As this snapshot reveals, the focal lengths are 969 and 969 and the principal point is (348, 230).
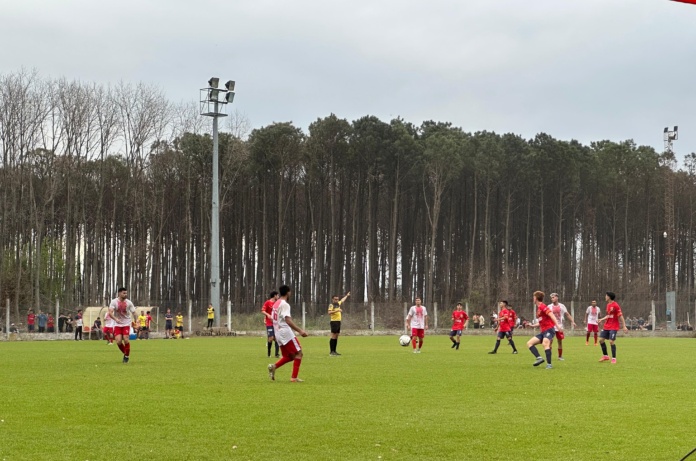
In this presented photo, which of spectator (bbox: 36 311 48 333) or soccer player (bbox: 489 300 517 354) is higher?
soccer player (bbox: 489 300 517 354)

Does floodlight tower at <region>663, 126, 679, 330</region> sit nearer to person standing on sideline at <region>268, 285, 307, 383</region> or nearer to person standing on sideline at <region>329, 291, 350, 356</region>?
person standing on sideline at <region>329, 291, 350, 356</region>

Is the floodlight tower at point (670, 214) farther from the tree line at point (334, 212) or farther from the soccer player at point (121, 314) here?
the soccer player at point (121, 314)

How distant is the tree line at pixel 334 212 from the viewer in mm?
74875

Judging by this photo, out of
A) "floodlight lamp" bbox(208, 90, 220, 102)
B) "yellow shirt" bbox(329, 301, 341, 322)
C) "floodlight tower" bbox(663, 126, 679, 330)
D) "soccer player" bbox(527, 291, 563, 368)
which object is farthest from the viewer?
"floodlight tower" bbox(663, 126, 679, 330)

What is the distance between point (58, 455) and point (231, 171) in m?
72.4

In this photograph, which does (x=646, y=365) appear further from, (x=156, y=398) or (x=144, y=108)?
(x=144, y=108)

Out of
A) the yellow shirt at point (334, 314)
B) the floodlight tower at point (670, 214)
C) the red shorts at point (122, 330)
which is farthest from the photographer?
the floodlight tower at point (670, 214)

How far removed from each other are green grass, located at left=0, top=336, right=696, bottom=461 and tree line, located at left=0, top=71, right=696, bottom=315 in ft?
170

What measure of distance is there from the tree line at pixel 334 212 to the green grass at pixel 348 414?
2039 inches

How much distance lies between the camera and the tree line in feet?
246

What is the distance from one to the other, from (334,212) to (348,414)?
7459cm

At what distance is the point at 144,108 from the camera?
7375 cm

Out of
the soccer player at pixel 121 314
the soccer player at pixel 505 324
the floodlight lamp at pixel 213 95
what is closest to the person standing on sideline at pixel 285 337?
the soccer player at pixel 121 314

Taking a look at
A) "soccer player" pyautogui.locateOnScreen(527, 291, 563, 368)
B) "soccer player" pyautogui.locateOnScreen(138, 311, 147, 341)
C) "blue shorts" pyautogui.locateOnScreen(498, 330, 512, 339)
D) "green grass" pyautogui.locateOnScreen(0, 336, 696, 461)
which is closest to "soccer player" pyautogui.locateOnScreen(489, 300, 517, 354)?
"blue shorts" pyautogui.locateOnScreen(498, 330, 512, 339)
